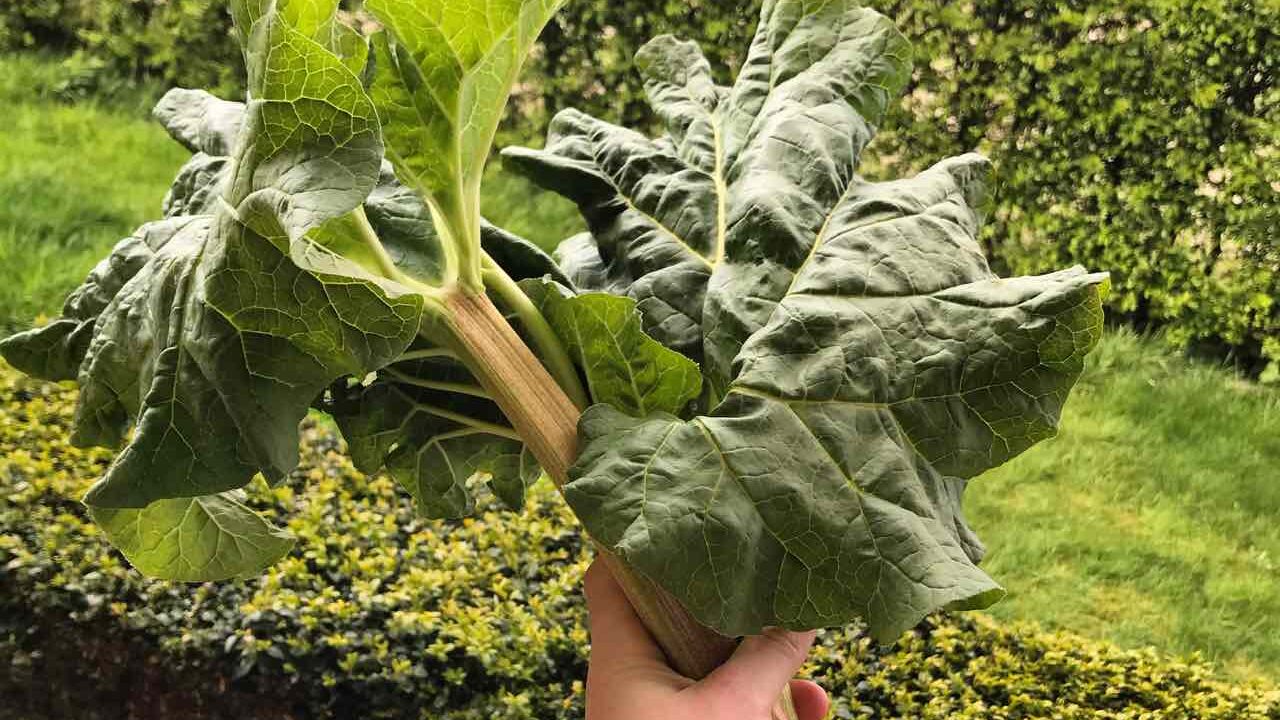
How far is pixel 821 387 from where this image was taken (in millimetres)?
1004

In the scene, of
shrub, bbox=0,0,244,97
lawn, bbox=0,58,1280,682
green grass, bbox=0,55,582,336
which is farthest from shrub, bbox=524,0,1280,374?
shrub, bbox=0,0,244,97

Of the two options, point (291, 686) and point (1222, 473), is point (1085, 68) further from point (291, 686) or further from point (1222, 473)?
point (291, 686)

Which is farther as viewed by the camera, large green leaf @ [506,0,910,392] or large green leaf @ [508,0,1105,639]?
large green leaf @ [506,0,910,392]

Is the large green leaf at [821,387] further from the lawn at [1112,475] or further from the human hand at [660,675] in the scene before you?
the lawn at [1112,475]

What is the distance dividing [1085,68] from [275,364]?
4.48 metres

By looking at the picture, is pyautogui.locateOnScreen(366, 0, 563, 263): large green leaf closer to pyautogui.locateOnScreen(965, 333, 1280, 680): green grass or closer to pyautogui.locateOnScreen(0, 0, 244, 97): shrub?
pyautogui.locateOnScreen(965, 333, 1280, 680): green grass

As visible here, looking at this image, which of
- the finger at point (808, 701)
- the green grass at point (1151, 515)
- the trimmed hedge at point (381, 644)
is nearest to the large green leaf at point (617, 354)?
the finger at point (808, 701)

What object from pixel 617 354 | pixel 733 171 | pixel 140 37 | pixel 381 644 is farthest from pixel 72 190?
pixel 617 354

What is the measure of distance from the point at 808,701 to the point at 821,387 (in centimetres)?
60

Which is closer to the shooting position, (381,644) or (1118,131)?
(381,644)

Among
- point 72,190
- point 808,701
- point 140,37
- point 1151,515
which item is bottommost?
point 1151,515

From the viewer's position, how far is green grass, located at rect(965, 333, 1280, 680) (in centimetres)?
336

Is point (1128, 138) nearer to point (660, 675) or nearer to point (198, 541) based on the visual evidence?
point (660, 675)

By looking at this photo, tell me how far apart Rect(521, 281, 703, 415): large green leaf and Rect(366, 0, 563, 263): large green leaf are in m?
0.11
